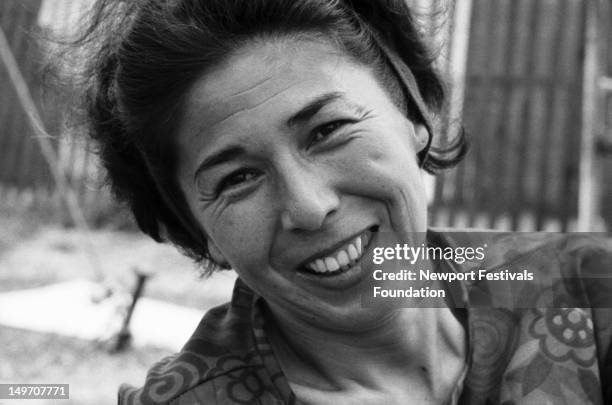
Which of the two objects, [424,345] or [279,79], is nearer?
[279,79]

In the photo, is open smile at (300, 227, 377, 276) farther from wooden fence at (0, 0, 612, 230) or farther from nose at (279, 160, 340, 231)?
wooden fence at (0, 0, 612, 230)

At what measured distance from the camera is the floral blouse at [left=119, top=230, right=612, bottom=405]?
1.26 m

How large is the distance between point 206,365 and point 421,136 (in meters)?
0.59

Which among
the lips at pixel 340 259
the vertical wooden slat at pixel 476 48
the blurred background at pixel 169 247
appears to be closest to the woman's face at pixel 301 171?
the lips at pixel 340 259

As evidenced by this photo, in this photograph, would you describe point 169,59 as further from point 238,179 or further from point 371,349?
point 371,349

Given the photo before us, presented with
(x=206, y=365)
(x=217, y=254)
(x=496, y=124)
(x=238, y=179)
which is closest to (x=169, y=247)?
(x=496, y=124)

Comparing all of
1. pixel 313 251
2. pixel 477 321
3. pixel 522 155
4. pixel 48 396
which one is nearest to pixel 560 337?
pixel 477 321

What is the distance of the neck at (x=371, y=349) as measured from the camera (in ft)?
4.42

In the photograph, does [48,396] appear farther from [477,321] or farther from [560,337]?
[560,337]

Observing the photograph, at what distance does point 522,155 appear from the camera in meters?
5.41

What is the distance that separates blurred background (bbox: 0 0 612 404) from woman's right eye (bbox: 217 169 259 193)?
7.09ft

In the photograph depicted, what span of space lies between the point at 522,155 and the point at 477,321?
426 centimetres

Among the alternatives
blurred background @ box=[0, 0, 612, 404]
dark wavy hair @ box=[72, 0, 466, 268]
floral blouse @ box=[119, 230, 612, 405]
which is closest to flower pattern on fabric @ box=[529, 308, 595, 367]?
floral blouse @ box=[119, 230, 612, 405]

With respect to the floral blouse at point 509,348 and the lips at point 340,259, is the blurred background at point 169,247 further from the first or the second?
the lips at point 340,259
